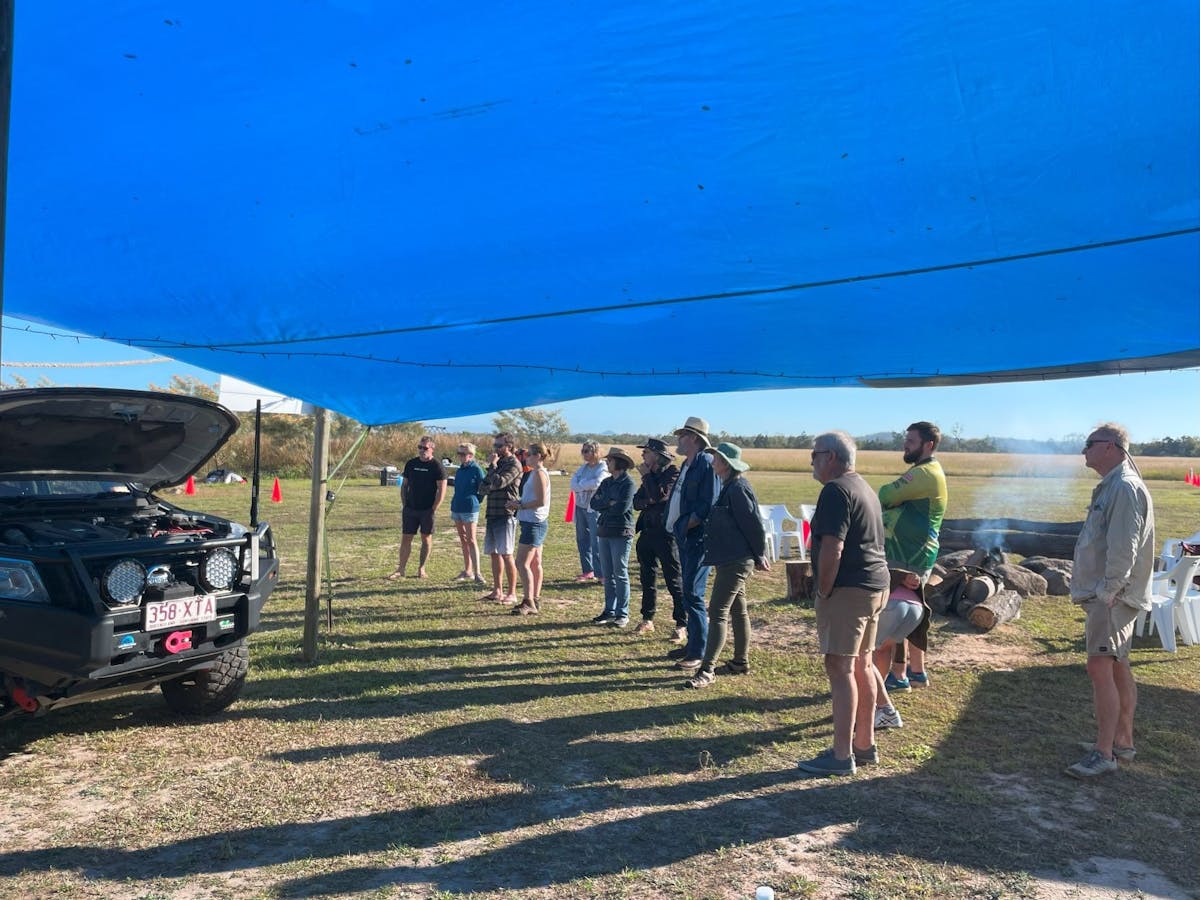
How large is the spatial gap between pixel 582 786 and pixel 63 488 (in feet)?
12.1

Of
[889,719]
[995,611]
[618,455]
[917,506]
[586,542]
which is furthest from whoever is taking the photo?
[586,542]

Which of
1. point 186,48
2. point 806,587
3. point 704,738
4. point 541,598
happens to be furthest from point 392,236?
point 806,587

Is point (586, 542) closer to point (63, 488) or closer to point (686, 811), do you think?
point (63, 488)

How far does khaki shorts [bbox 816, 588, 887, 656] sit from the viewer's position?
169 inches

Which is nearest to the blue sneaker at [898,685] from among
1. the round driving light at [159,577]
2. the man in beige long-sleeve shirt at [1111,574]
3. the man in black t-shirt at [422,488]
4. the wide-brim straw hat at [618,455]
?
the man in beige long-sleeve shirt at [1111,574]

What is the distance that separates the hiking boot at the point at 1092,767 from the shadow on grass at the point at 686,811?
0.08 meters

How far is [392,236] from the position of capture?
398cm

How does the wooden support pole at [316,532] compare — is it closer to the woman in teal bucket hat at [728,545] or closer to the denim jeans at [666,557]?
the denim jeans at [666,557]

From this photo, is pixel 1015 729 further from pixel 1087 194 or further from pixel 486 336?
pixel 486 336

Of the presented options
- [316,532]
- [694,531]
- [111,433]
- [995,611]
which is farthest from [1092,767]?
[111,433]

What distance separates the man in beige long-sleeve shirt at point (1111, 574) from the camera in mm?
4266

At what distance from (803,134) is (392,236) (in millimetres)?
2025

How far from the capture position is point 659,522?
750 cm

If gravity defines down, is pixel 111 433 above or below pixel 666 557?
above
